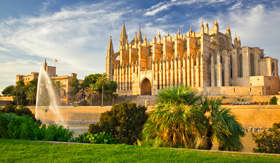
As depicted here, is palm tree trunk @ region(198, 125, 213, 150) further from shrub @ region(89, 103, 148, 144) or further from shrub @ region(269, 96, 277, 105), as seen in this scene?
shrub @ region(269, 96, 277, 105)

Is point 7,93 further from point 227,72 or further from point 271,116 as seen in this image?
point 271,116

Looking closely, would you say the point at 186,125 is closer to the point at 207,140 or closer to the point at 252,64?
the point at 207,140

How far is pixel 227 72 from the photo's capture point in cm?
4509

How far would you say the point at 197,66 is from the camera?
46.8 meters

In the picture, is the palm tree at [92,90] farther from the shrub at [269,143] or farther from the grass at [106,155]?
the grass at [106,155]

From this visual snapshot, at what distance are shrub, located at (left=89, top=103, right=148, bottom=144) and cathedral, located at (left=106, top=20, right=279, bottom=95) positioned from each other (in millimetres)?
27114

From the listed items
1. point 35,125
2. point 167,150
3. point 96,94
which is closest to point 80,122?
point 96,94

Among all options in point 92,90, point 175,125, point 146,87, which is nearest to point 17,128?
point 175,125

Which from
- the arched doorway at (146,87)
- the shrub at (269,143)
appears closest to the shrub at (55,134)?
the shrub at (269,143)

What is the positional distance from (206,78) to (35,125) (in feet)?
132

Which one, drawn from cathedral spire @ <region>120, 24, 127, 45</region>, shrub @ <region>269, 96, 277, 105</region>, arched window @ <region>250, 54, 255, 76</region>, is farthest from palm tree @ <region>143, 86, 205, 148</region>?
cathedral spire @ <region>120, 24, 127, 45</region>

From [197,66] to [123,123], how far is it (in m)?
32.4

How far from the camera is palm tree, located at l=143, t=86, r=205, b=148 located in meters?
10.3

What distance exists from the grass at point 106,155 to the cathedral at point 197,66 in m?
35.7
